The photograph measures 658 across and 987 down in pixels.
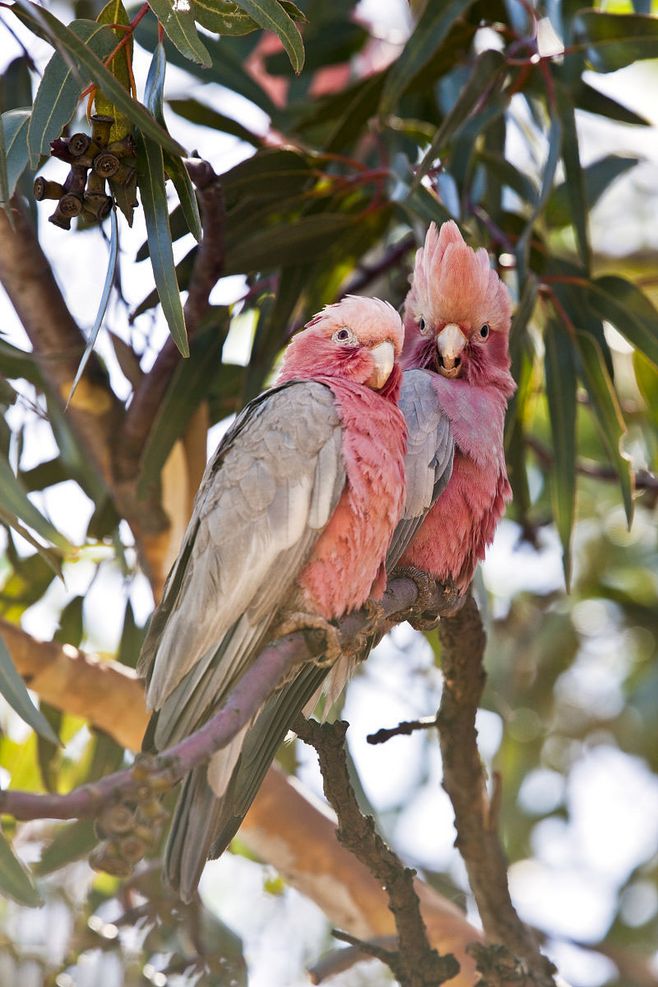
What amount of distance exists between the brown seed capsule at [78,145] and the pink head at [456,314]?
2.53ft

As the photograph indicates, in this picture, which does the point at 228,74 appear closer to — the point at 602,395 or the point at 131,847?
the point at 602,395

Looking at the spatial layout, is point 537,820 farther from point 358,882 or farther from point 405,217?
point 405,217

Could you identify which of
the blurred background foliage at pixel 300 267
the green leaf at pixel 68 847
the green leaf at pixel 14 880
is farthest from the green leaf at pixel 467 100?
the green leaf at pixel 68 847

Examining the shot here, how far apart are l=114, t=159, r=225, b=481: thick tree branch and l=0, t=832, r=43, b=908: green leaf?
1227 mm

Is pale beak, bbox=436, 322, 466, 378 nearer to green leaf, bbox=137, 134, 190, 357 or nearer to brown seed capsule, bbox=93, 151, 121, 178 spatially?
green leaf, bbox=137, 134, 190, 357

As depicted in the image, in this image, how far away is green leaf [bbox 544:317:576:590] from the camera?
2791 millimetres

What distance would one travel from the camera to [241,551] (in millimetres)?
1898

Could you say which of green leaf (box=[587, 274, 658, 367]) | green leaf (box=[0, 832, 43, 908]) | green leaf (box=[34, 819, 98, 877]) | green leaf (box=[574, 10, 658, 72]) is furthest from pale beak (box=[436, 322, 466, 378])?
green leaf (box=[34, 819, 98, 877])

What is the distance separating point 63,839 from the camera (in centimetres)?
315

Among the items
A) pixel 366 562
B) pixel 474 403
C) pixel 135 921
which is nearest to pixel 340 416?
pixel 366 562

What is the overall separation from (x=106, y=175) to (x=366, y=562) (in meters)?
0.79

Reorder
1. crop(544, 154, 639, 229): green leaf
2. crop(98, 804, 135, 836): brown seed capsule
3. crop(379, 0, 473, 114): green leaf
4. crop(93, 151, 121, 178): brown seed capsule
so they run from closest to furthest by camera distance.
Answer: crop(98, 804, 135, 836): brown seed capsule
crop(93, 151, 121, 178): brown seed capsule
crop(379, 0, 473, 114): green leaf
crop(544, 154, 639, 229): green leaf

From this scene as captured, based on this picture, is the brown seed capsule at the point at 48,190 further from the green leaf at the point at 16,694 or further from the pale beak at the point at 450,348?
the pale beak at the point at 450,348

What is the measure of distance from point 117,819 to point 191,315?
5.36ft
